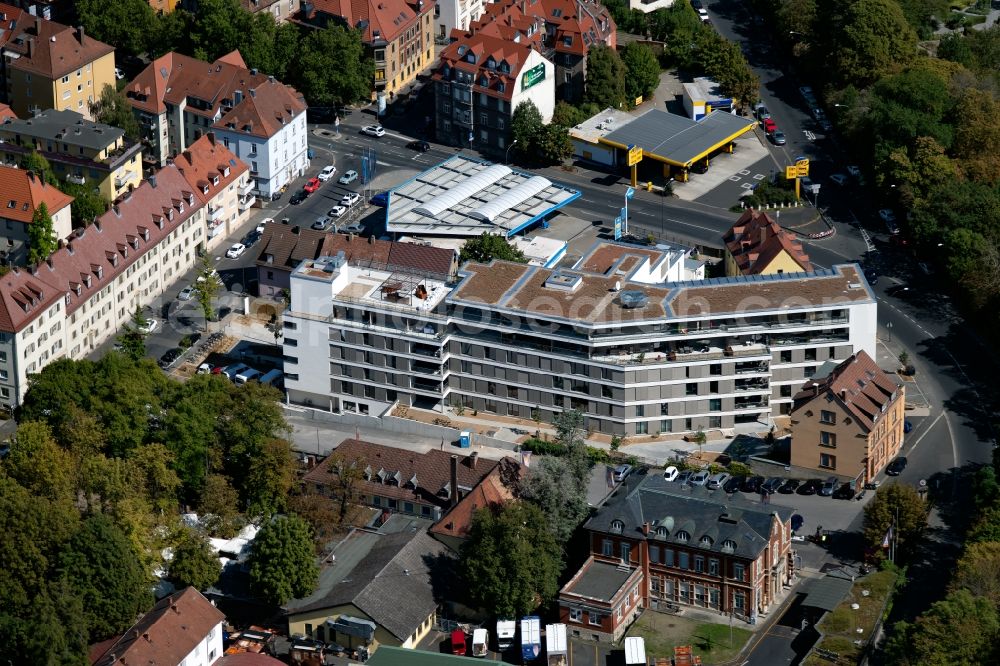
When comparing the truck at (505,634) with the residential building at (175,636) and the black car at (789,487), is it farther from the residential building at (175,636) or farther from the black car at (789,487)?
the black car at (789,487)

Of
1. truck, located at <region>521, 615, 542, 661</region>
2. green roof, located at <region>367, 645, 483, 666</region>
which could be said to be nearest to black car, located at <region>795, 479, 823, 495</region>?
truck, located at <region>521, 615, 542, 661</region>

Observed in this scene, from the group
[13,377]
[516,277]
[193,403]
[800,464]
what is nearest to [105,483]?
[193,403]

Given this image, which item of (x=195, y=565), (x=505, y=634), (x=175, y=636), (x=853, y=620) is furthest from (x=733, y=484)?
(x=175, y=636)

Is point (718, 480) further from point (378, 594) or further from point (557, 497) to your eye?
point (378, 594)

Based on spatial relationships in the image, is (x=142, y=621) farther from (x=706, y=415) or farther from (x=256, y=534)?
(x=706, y=415)

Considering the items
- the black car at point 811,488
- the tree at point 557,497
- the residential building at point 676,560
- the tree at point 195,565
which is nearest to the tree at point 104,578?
the tree at point 195,565

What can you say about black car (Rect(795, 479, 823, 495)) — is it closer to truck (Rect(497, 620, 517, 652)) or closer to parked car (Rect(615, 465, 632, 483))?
parked car (Rect(615, 465, 632, 483))
